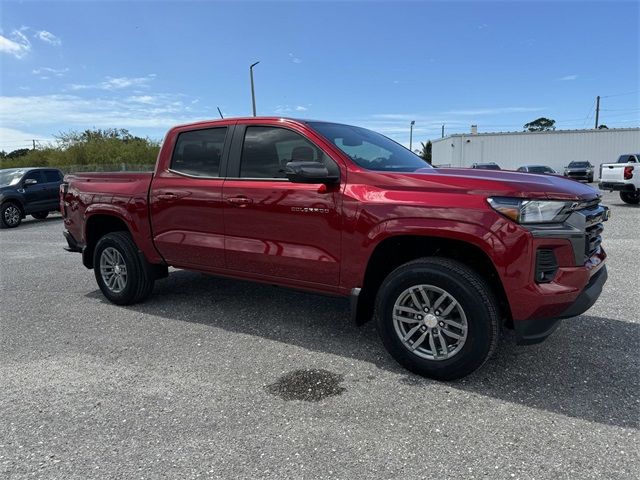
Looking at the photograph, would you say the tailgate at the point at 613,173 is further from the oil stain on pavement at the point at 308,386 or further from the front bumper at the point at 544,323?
the oil stain on pavement at the point at 308,386

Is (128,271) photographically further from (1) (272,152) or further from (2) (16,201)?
(2) (16,201)

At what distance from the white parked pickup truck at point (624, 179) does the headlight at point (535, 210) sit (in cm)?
1497

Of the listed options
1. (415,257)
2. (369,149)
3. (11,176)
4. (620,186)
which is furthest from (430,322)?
(11,176)

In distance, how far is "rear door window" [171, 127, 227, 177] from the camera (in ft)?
14.8

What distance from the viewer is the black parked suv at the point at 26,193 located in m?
14.1

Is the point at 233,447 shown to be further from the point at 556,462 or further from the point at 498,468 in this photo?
the point at 556,462

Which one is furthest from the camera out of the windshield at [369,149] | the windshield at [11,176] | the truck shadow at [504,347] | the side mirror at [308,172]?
the windshield at [11,176]

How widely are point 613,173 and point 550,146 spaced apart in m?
26.9

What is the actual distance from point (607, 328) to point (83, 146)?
142 ft

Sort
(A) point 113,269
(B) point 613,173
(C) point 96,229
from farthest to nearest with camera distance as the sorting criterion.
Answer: (B) point 613,173
(C) point 96,229
(A) point 113,269

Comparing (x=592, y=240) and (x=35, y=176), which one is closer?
(x=592, y=240)

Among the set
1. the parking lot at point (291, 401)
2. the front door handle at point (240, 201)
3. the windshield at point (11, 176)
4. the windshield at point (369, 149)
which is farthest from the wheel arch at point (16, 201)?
the windshield at point (369, 149)

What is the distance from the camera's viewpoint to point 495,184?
10.2 feet

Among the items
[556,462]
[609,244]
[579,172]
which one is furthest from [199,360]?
[579,172]
